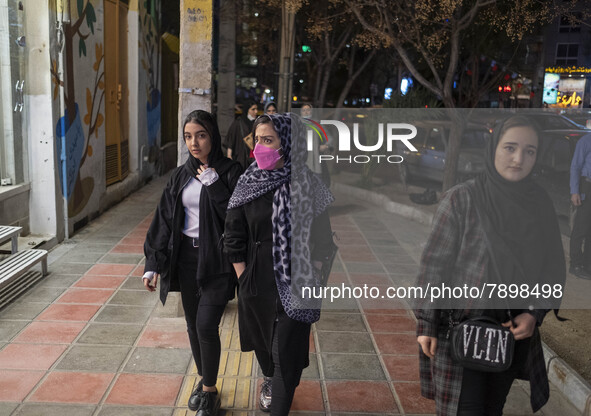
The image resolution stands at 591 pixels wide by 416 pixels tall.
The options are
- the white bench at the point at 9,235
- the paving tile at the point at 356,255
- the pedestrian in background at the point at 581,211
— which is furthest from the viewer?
the white bench at the point at 9,235

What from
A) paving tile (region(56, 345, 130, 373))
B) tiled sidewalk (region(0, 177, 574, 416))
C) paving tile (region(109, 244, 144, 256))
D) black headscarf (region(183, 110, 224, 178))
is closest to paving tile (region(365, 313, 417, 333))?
tiled sidewalk (region(0, 177, 574, 416))

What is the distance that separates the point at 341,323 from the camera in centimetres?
579

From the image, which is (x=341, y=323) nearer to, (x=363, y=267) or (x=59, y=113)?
(x=363, y=267)

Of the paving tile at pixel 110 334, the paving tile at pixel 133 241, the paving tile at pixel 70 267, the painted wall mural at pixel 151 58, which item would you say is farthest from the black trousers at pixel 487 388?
the painted wall mural at pixel 151 58

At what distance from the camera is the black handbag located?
8.99 feet

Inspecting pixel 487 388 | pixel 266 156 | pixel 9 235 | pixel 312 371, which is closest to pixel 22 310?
pixel 9 235

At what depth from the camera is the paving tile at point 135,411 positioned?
4.02m

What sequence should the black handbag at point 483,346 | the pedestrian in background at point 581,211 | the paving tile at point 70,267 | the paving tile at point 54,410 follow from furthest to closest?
the paving tile at point 70,267 < the pedestrian in background at point 581,211 < the paving tile at point 54,410 < the black handbag at point 483,346

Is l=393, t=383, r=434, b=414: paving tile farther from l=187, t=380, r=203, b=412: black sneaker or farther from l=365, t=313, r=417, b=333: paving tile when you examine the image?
l=187, t=380, r=203, b=412: black sneaker

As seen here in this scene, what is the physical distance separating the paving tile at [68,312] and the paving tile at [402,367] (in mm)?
2606

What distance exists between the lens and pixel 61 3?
26.6 feet

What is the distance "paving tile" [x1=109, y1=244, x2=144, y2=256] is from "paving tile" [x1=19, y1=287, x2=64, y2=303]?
Answer: 1613mm

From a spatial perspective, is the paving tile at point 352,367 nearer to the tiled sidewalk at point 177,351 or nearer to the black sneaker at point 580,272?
the tiled sidewalk at point 177,351

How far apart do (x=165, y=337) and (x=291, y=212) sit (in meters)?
2.35
